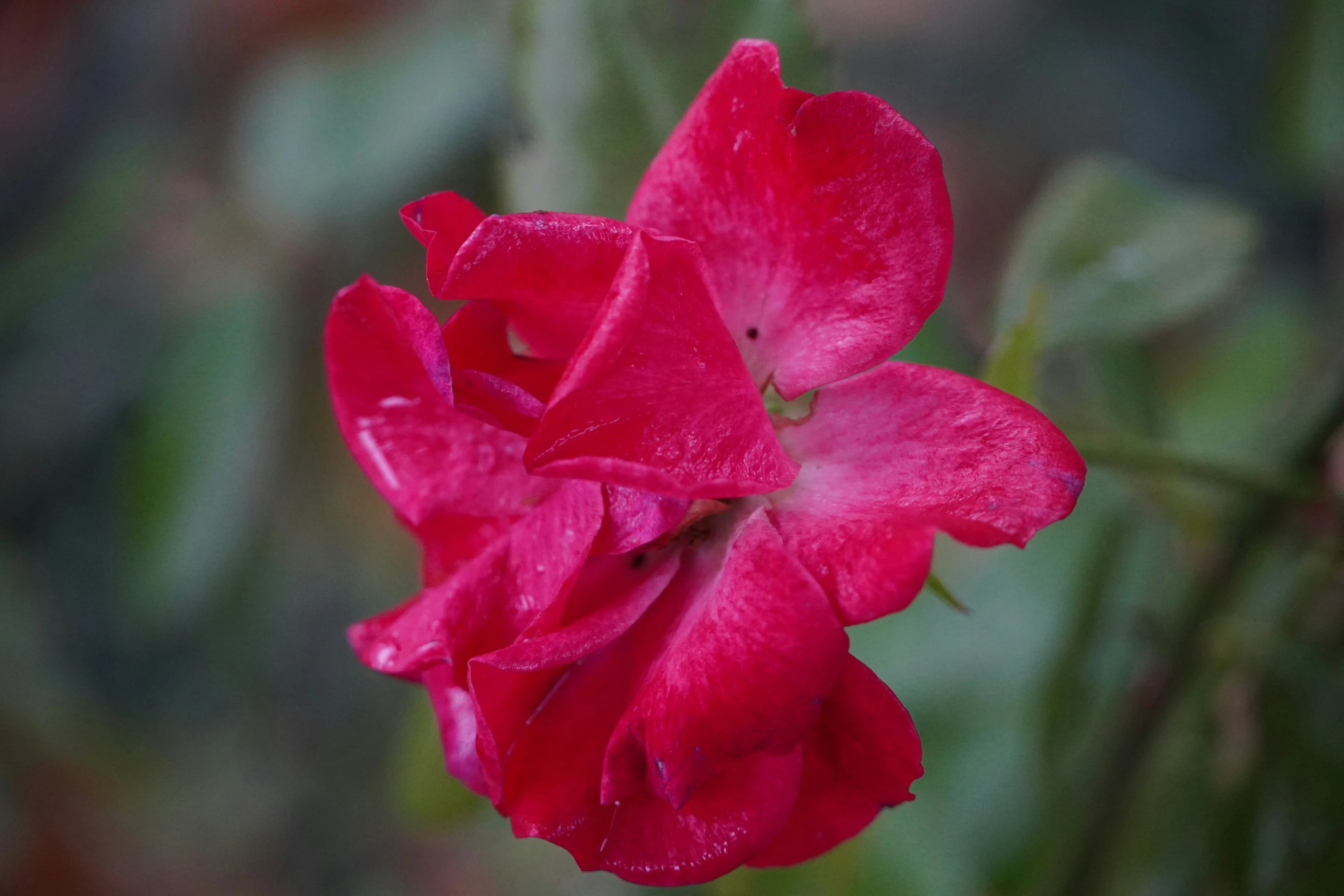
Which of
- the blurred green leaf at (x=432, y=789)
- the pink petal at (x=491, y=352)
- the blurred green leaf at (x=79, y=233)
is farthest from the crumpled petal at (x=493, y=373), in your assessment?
the blurred green leaf at (x=79, y=233)

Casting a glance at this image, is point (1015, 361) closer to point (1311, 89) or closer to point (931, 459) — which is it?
point (931, 459)

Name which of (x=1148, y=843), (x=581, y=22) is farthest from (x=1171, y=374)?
(x=581, y=22)

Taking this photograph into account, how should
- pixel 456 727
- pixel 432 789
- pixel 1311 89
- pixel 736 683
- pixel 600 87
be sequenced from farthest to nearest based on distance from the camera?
pixel 1311 89 < pixel 432 789 < pixel 600 87 < pixel 456 727 < pixel 736 683

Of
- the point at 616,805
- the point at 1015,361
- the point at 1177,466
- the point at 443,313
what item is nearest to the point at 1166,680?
the point at 1177,466

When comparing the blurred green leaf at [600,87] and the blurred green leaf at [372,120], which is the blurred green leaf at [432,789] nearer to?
the blurred green leaf at [600,87]

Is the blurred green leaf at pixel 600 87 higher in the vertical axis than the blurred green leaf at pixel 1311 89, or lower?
higher

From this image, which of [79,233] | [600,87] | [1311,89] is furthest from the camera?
[79,233]

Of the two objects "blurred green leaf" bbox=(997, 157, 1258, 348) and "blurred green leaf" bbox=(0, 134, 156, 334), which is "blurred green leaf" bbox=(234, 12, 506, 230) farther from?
"blurred green leaf" bbox=(997, 157, 1258, 348)

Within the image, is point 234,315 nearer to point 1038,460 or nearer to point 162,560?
point 162,560
